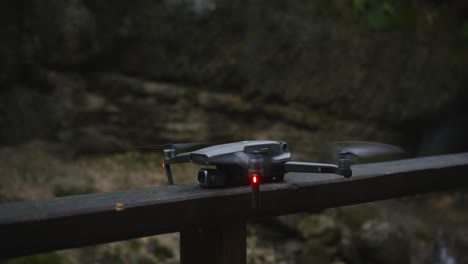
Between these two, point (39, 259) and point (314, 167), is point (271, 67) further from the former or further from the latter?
point (314, 167)

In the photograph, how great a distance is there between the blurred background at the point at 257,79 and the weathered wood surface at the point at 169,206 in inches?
90.0

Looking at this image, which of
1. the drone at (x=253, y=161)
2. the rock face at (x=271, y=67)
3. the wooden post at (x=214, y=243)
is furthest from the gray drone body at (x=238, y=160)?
the rock face at (x=271, y=67)

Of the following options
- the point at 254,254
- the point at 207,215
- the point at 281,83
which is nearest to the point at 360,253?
the point at 254,254

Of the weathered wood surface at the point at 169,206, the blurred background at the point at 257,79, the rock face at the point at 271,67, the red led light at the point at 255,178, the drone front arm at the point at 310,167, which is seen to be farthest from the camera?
the rock face at the point at 271,67

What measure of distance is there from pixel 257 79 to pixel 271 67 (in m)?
0.15

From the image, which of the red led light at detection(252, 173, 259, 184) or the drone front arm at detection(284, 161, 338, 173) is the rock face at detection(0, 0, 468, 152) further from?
the red led light at detection(252, 173, 259, 184)

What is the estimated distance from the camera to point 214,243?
5.60 feet

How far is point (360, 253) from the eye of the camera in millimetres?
3789

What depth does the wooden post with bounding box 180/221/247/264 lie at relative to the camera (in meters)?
1.70

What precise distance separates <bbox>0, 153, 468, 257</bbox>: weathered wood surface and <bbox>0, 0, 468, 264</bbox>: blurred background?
2.29 metres

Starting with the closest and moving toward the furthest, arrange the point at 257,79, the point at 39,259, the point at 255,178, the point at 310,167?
1. the point at 255,178
2. the point at 310,167
3. the point at 39,259
4. the point at 257,79

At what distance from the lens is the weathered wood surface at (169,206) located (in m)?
1.32

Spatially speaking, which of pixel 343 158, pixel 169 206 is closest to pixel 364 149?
pixel 343 158

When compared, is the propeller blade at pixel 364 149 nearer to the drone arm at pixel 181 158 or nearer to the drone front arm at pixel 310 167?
the drone front arm at pixel 310 167
